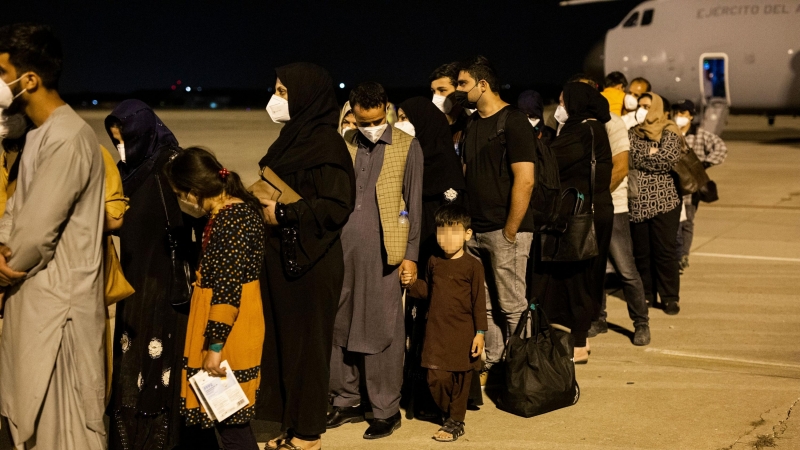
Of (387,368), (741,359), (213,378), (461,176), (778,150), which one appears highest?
(461,176)

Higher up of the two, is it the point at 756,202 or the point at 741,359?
the point at 741,359

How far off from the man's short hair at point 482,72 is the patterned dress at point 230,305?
6.54ft

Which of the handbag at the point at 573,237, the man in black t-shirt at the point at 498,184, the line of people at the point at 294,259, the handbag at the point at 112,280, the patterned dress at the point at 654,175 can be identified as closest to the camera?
the line of people at the point at 294,259

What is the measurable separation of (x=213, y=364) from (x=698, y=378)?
3453mm

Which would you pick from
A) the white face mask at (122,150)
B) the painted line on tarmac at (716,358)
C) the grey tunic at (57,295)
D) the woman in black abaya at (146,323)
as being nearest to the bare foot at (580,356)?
the painted line on tarmac at (716,358)

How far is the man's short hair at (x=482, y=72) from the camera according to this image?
210 inches

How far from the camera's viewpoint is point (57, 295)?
332cm

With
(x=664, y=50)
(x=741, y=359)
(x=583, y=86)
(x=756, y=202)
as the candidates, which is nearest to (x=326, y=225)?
(x=583, y=86)

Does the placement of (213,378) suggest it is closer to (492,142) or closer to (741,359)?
(492,142)

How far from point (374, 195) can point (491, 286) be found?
1.05m

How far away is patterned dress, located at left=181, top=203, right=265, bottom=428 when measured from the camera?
3.61 metres

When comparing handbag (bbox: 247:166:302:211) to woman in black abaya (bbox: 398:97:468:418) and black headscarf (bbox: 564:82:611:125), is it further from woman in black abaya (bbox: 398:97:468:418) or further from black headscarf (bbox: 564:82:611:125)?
black headscarf (bbox: 564:82:611:125)

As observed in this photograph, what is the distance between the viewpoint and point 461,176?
5371 millimetres

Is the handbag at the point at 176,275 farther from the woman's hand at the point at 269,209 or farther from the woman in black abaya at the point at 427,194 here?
the woman in black abaya at the point at 427,194
